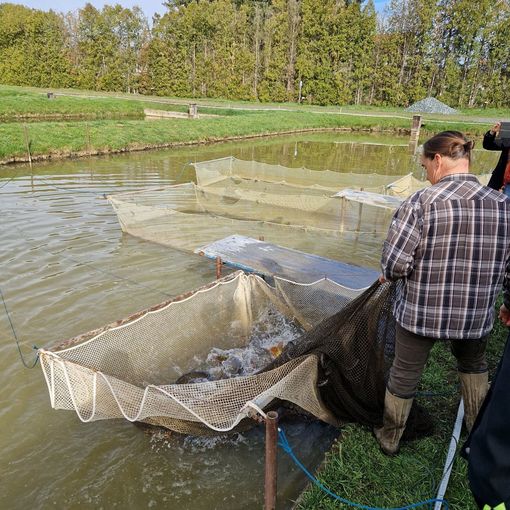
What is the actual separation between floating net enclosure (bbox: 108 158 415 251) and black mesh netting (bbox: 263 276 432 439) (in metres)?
3.96

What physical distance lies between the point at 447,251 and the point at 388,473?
138 cm

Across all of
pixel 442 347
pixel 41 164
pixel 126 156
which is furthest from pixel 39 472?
pixel 126 156

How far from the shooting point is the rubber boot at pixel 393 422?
2504 mm

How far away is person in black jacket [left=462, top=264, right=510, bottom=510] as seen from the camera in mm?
1095

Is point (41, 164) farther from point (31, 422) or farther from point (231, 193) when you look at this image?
point (31, 422)

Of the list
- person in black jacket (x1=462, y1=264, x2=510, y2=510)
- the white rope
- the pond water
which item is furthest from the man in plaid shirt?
the pond water

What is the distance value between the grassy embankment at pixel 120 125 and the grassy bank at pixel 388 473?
47.4 feet

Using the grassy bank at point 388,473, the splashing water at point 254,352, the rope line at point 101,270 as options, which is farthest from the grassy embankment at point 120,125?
the grassy bank at point 388,473

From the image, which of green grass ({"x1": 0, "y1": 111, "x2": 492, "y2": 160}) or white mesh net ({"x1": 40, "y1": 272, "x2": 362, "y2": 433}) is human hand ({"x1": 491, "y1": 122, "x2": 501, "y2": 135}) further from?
green grass ({"x1": 0, "y1": 111, "x2": 492, "y2": 160})

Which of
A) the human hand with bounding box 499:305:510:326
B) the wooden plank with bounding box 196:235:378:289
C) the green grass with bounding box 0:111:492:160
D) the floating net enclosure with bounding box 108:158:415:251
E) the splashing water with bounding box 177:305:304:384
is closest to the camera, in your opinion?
the human hand with bounding box 499:305:510:326

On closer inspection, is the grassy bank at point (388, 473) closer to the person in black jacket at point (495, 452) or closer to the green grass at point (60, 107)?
the person in black jacket at point (495, 452)

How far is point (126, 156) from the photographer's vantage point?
16109mm

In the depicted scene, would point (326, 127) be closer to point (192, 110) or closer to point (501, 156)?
point (192, 110)

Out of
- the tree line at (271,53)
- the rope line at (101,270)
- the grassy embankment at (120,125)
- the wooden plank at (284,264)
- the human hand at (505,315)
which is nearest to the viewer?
the human hand at (505,315)
